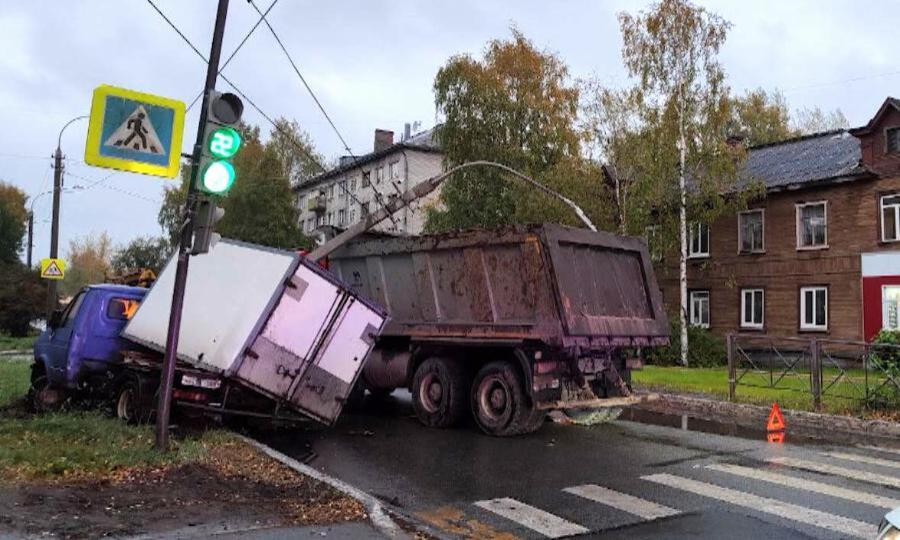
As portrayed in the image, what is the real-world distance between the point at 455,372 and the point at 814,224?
65.5 ft

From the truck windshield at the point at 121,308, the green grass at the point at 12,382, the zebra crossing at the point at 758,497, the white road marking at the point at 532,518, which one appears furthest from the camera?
the green grass at the point at 12,382

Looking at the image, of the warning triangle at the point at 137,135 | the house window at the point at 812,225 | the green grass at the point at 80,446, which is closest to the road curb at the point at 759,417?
the green grass at the point at 80,446

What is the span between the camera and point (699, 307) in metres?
30.8

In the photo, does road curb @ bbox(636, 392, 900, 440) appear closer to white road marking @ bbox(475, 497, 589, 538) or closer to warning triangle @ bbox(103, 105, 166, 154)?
white road marking @ bbox(475, 497, 589, 538)

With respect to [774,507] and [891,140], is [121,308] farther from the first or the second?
[891,140]

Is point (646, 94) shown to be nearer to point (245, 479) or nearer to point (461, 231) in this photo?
point (461, 231)

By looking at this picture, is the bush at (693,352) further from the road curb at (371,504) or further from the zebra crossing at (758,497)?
the road curb at (371,504)

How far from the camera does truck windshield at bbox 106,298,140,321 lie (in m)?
11.6

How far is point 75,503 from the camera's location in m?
5.99

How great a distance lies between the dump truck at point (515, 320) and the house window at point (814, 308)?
17068mm

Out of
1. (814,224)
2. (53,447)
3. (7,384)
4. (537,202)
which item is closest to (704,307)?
(814,224)

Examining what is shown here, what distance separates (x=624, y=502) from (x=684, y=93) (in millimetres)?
19832

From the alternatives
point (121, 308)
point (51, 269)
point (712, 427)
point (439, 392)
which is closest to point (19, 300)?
point (51, 269)

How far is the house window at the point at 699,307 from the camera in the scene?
100 feet
